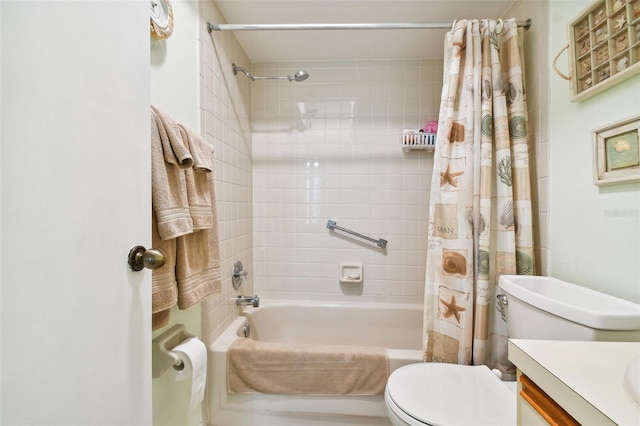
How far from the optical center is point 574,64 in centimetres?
102

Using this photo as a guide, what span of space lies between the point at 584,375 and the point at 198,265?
3.50 ft

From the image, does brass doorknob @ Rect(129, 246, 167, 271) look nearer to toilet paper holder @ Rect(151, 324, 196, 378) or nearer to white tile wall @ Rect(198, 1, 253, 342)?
toilet paper holder @ Rect(151, 324, 196, 378)

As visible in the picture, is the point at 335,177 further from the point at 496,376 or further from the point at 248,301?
the point at 496,376

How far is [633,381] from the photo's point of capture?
400 millimetres

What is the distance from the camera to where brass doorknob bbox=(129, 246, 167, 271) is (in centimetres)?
54

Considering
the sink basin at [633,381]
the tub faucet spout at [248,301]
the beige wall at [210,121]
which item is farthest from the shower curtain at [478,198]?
the beige wall at [210,121]

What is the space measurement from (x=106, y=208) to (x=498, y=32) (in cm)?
169

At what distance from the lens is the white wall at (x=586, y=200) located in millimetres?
844

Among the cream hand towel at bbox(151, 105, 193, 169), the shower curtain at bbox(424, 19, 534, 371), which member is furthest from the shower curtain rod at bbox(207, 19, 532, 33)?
the cream hand towel at bbox(151, 105, 193, 169)

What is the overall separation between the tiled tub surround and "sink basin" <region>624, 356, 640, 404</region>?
153 cm

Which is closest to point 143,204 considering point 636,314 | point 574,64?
point 636,314

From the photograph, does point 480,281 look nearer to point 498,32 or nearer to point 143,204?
point 498,32

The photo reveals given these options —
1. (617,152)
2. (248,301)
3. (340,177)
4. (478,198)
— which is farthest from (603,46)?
(248,301)

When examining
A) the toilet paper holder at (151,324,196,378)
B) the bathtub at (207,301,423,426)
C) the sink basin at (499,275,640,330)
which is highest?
the sink basin at (499,275,640,330)
